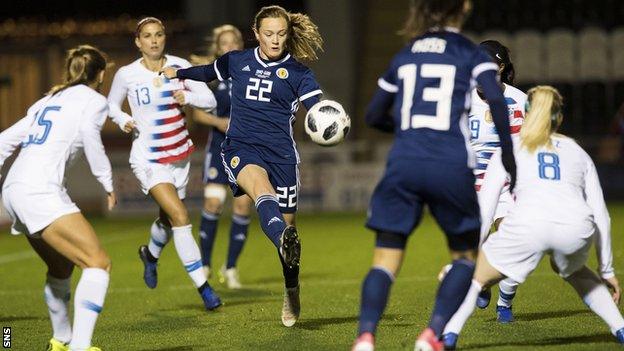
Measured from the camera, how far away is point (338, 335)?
746 cm

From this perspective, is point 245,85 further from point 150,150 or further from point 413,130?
point 413,130

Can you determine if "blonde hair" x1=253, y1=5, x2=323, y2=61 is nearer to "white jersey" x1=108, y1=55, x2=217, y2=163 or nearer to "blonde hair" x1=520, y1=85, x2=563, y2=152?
"white jersey" x1=108, y1=55, x2=217, y2=163

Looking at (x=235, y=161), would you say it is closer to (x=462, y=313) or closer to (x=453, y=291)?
(x=462, y=313)

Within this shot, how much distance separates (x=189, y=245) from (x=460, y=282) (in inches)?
140

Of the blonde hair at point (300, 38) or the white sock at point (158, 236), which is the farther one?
the white sock at point (158, 236)

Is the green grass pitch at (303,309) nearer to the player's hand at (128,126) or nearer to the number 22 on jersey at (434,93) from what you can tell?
the player's hand at (128,126)

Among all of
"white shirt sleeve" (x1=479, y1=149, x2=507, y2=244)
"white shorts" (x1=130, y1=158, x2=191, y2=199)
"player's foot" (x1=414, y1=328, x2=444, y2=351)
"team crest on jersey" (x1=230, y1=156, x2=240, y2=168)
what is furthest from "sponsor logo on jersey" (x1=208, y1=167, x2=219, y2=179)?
"player's foot" (x1=414, y1=328, x2=444, y2=351)

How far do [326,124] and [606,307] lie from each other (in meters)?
2.17

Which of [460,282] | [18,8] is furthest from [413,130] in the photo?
[18,8]

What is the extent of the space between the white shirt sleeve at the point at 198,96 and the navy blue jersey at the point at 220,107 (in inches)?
60.6

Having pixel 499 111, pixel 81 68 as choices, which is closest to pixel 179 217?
pixel 81 68

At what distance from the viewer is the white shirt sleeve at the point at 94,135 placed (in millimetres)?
6594

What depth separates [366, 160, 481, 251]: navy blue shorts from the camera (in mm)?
5688

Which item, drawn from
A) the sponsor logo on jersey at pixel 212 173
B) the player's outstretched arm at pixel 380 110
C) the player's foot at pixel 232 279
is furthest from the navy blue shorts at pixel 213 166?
the player's outstretched arm at pixel 380 110
